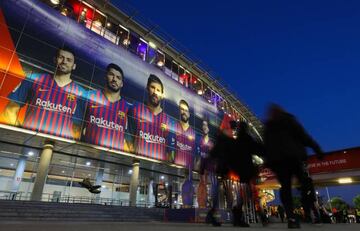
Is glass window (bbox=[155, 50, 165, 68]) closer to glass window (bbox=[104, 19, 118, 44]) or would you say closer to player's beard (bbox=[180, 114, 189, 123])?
glass window (bbox=[104, 19, 118, 44])

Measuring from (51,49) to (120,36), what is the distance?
8.33 m

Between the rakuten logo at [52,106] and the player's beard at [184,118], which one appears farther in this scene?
the player's beard at [184,118]

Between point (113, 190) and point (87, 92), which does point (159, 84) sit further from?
point (113, 190)

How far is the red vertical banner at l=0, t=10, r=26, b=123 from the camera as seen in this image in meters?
14.2

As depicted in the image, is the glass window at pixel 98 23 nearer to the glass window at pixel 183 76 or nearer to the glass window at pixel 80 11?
the glass window at pixel 80 11

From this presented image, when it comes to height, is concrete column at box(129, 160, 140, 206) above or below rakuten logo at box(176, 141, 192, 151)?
below

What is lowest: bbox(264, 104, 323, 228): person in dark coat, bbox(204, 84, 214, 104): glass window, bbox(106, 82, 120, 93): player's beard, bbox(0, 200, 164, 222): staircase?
bbox(0, 200, 164, 222): staircase

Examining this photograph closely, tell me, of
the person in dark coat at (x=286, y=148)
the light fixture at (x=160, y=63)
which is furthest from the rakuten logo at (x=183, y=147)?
the person in dark coat at (x=286, y=148)

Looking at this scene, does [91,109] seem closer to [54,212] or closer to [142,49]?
[54,212]

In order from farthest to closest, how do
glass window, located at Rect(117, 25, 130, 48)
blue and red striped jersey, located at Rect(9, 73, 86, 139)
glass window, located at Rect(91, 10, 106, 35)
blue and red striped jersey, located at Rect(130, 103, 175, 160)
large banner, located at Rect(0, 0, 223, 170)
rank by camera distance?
glass window, located at Rect(117, 25, 130, 48) → glass window, located at Rect(91, 10, 106, 35) → blue and red striped jersey, located at Rect(130, 103, 175, 160) → large banner, located at Rect(0, 0, 223, 170) → blue and red striped jersey, located at Rect(9, 73, 86, 139)

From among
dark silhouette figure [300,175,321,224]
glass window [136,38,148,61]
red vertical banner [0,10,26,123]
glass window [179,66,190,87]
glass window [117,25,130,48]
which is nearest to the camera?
dark silhouette figure [300,175,321,224]

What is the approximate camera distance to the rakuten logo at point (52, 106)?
604 inches

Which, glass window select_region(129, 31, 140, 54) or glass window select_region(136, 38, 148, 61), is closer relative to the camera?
glass window select_region(129, 31, 140, 54)

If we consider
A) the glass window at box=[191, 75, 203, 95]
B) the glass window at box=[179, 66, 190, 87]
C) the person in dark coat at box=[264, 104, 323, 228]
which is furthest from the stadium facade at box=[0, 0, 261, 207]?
the person in dark coat at box=[264, 104, 323, 228]
